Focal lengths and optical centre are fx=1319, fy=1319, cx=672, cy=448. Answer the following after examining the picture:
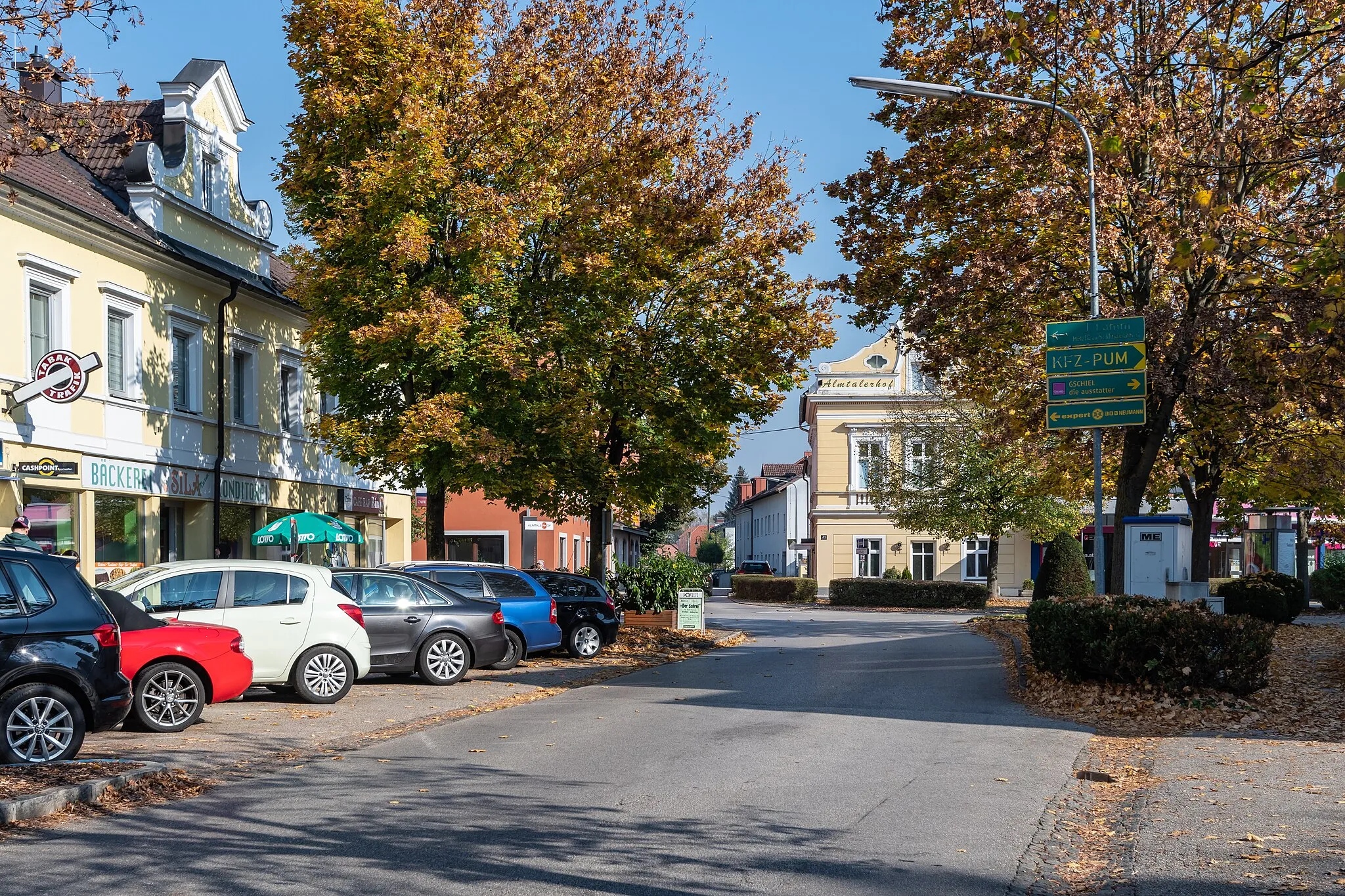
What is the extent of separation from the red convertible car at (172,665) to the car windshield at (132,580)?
133 centimetres

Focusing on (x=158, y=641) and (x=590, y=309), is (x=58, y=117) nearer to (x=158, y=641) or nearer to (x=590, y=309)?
(x=158, y=641)

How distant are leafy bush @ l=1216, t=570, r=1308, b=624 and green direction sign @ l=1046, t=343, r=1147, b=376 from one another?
13.6m

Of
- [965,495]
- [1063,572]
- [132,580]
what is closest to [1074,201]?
[132,580]

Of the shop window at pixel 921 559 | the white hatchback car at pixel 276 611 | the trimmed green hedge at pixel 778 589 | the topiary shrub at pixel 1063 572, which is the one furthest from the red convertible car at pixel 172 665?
the shop window at pixel 921 559

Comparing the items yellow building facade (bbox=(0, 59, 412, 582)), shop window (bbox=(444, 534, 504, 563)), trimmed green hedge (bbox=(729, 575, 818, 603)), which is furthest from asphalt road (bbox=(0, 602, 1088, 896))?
trimmed green hedge (bbox=(729, 575, 818, 603))

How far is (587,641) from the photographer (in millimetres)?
23094

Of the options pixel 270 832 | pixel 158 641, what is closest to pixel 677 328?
pixel 158 641

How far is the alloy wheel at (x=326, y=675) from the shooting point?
601 inches

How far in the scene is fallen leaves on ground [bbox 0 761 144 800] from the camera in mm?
8414

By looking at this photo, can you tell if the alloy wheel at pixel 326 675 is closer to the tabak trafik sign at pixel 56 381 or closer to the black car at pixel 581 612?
the tabak trafik sign at pixel 56 381

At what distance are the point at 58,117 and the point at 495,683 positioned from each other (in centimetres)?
1013

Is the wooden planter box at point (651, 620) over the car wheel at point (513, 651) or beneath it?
beneath

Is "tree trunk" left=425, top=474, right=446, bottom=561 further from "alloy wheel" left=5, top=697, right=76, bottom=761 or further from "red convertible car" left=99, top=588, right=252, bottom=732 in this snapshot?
"alloy wheel" left=5, top=697, right=76, bottom=761

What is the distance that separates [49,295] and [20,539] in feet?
24.7
